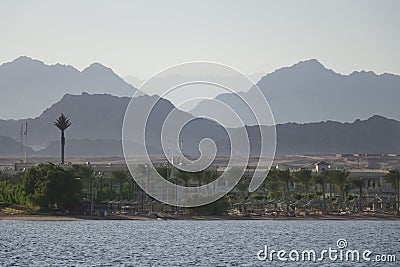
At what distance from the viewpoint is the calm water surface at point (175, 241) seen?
58031 millimetres

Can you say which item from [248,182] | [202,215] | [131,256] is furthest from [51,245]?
[248,182]

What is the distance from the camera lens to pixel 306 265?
54844 millimetres

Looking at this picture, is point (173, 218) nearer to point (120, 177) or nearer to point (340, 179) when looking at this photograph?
point (120, 177)

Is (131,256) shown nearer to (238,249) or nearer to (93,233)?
(238,249)

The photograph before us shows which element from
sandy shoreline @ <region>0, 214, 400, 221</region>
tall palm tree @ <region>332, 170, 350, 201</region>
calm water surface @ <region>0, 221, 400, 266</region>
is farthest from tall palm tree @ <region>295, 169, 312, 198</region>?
calm water surface @ <region>0, 221, 400, 266</region>

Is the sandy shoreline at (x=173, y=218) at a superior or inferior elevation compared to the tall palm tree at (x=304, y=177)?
inferior

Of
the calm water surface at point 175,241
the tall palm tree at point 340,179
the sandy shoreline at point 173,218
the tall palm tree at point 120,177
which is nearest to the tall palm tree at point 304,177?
the tall palm tree at point 340,179

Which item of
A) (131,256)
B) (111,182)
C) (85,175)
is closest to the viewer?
(131,256)

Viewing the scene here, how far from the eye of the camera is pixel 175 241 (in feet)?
248

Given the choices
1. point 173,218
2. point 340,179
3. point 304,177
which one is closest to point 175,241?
point 173,218

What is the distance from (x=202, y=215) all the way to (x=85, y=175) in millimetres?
19429

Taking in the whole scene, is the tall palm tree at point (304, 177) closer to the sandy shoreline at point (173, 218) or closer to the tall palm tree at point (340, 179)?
the tall palm tree at point (340, 179)

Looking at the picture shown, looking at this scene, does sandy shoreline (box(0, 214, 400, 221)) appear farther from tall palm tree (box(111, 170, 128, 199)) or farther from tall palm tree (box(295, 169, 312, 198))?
tall palm tree (box(111, 170, 128, 199))

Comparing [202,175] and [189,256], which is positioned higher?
[202,175]
